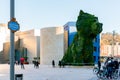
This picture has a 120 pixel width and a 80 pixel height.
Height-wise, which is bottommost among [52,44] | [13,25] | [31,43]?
[13,25]

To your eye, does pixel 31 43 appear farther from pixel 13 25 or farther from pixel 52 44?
pixel 13 25

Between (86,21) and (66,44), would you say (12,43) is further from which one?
(66,44)

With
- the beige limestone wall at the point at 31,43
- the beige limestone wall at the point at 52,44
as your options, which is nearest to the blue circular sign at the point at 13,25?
the beige limestone wall at the point at 52,44

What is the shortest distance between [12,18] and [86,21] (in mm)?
38280

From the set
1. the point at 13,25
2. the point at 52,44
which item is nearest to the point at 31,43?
the point at 52,44

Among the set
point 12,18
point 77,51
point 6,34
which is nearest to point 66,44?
point 77,51

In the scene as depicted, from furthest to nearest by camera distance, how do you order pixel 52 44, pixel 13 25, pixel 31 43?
pixel 31 43 → pixel 52 44 → pixel 13 25

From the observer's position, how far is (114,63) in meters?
23.5

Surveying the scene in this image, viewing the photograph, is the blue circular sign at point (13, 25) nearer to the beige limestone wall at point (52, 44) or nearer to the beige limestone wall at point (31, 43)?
the beige limestone wall at point (52, 44)

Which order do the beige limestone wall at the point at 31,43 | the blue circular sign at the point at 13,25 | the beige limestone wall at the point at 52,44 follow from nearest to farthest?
the blue circular sign at the point at 13,25, the beige limestone wall at the point at 52,44, the beige limestone wall at the point at 31,43

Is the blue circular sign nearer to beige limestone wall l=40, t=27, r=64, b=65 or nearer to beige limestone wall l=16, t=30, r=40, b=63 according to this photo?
beige limestone wall l=40, t=27, r=64, b=65

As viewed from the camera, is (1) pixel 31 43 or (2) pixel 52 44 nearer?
(2) pixel 52 44

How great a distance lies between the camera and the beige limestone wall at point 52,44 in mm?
74750

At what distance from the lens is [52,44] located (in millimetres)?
75750
